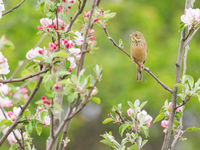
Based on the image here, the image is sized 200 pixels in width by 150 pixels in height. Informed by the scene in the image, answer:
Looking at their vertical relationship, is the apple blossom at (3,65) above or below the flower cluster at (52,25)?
below

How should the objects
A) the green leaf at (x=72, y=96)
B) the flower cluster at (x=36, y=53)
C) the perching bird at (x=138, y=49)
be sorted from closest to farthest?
the green leaf at (x=72, y=96) → the flower cluster at (x=36, y=53) → the perching bird at (x=138, y=49)

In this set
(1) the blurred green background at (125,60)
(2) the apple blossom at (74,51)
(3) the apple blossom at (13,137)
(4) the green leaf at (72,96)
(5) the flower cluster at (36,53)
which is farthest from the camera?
(1) the blurred green background at (125,60)

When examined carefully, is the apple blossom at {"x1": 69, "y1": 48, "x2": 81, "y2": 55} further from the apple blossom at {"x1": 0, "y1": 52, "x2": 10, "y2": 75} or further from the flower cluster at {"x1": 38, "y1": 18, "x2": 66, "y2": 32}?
the apple blossom at {"x1": 0, "y1": 52, "x2": 10, "y2": 75}

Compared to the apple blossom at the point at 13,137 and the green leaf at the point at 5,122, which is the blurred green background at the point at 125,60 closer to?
the apple blossom at the point at 13,137

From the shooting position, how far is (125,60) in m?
12.0

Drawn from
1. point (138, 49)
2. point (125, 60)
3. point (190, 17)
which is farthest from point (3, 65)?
point (125, 60)

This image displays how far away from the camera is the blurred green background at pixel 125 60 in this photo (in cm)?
1068

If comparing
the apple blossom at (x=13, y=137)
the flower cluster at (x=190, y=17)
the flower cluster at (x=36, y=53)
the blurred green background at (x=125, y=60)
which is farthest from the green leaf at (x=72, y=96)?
the blurred green background at (x=125, y=60)

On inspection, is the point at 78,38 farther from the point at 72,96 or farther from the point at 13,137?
the point at 13,137

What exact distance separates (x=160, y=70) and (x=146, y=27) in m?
1.69

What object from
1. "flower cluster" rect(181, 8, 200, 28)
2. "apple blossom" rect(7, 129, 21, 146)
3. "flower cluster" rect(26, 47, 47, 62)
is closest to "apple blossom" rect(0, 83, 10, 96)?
"flower cluster" rect(26, 47, 47, 62)

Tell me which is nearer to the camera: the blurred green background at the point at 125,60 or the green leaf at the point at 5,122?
the green leaf at the point at 5,122

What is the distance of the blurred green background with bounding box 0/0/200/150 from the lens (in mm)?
10680

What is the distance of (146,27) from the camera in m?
12.6
